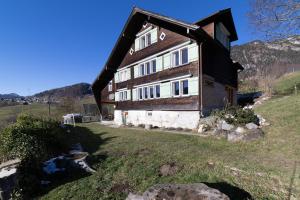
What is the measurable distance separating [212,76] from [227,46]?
6932mm

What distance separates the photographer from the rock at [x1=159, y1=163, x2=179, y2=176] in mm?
8180

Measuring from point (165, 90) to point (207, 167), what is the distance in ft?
43.7

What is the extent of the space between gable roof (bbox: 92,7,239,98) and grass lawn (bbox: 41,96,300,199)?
917 centimetres

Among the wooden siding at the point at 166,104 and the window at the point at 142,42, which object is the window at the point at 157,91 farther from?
the window at the point at 142,42

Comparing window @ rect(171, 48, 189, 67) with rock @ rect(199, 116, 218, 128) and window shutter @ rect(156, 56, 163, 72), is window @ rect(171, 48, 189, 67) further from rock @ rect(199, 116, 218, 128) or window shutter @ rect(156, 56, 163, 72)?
rock @ rect(199, 116, 218, 128)

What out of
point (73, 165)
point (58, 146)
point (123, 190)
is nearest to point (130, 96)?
point (58, 146)

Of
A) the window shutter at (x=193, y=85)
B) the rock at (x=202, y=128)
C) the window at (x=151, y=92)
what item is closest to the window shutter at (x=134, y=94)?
the window at (x=151, y=92)

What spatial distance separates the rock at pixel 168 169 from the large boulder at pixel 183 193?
9.39ft

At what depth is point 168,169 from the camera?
8391 millimetres

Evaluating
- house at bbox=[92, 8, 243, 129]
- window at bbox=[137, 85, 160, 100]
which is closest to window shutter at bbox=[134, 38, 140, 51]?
house at bbox=[92, 8, 243, 129]

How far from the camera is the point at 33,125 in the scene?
11.6 m

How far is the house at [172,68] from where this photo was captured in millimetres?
18062

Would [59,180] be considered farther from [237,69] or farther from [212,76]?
[237,69]

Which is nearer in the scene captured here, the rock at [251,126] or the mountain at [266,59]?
the rock at [251,126]
